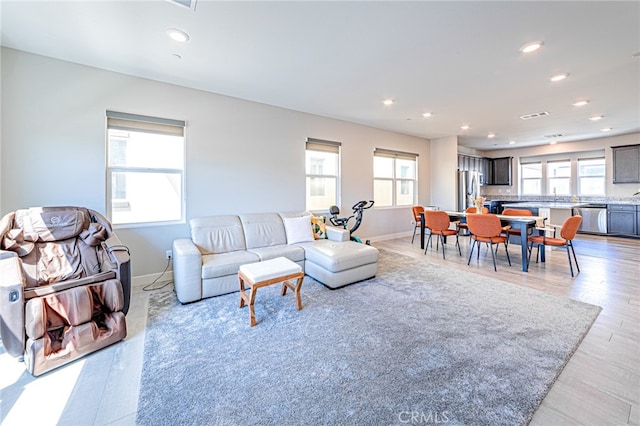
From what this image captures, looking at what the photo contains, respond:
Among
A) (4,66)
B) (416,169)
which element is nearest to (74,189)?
(4,66)

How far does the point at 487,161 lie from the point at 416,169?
367cm

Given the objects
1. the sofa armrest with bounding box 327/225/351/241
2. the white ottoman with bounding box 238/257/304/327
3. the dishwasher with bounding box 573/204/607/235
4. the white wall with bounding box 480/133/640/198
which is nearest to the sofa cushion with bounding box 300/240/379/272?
the sofa armrest with bounding box 327/225/351/241

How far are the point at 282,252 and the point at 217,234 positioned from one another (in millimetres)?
927

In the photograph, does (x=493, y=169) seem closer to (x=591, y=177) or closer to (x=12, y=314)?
(x=591, y=177)

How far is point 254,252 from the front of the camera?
3.47m

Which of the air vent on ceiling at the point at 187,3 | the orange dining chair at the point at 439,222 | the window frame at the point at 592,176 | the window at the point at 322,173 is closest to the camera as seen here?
the air vent on ceiling at the point at 187,3

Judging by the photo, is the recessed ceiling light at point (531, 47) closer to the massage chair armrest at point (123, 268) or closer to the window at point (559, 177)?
the massage chair armrest at point (123, 268)

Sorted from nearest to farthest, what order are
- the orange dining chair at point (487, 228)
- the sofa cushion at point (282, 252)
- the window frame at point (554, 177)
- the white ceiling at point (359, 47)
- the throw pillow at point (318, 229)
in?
the white ceiling at point (359, 47) < the sofa cushion at point (282, 252) < the orange dining chair at point (487, 228) < the throw pillow at point (318, 229) < the window frame at point (554, 177)

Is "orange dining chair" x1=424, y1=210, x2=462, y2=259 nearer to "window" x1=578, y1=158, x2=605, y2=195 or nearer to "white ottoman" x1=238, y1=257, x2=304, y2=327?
"white ottoman" x1=238, y1=257, x2=304, y2=327

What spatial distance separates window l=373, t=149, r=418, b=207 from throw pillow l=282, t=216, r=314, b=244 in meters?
Answer: 2.61

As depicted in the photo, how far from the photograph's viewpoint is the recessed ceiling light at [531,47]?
2.64 meters

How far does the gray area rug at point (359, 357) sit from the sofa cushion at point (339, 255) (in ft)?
1.12

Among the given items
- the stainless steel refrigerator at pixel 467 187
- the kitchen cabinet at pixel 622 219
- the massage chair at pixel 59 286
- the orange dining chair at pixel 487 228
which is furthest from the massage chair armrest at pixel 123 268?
the kitchen cabinet at pixel 622 219

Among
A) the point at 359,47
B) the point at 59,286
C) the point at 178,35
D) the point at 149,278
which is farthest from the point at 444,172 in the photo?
the point at 59,286
